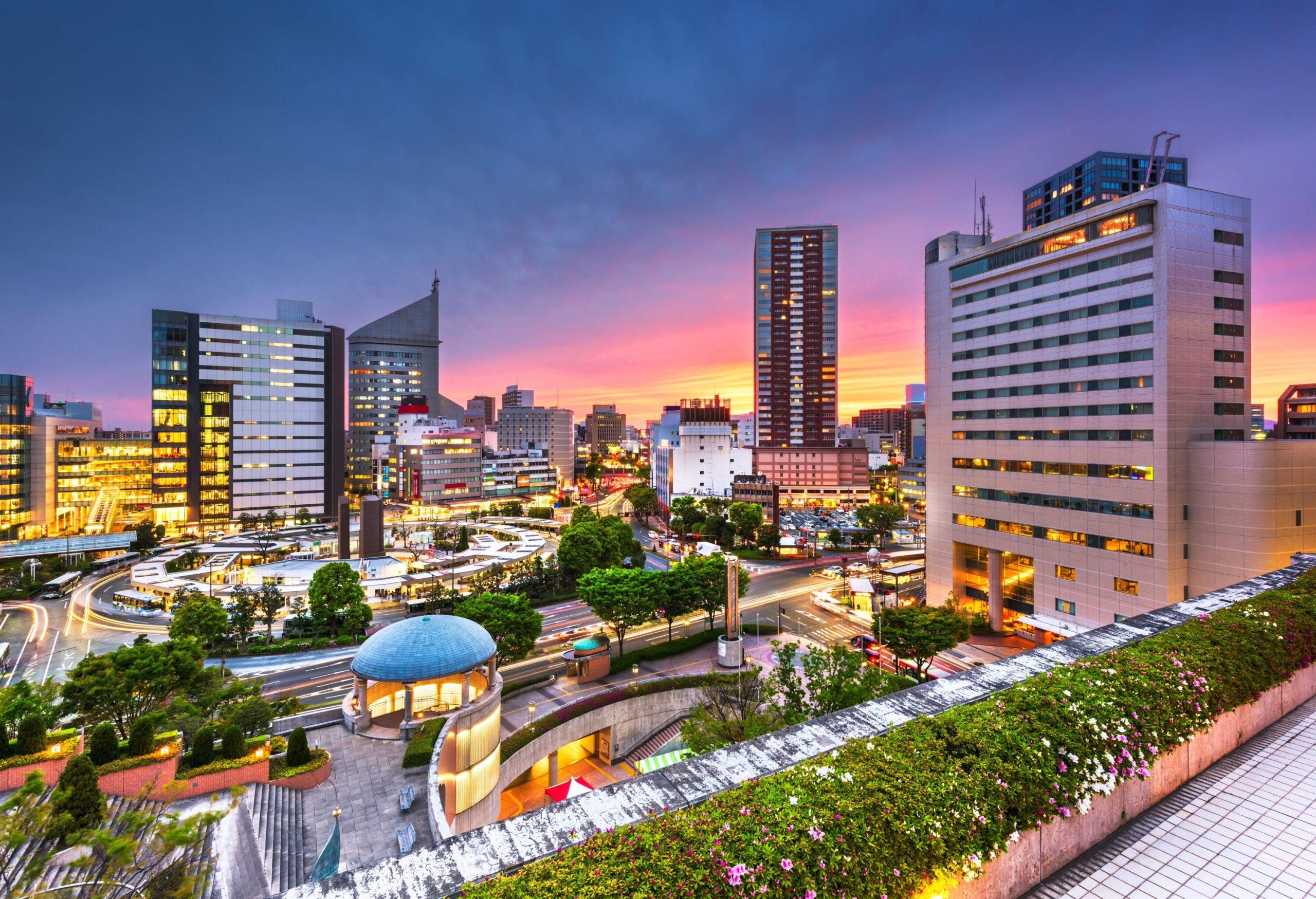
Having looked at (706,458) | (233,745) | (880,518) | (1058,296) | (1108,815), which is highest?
(1058,296)

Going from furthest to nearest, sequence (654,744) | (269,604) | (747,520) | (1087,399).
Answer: (747,520)
(269,604)
(1087,399)
(654,744)

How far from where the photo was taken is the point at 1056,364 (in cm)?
4600

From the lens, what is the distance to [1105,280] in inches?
1676

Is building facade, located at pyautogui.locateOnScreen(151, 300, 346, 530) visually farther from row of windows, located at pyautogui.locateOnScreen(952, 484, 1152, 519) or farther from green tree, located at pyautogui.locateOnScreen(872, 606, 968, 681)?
row of windows, located at pyautogui.locateOnScreen(952, 484, 1152, 519)

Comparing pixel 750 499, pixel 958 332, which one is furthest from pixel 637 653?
pixel 750 499

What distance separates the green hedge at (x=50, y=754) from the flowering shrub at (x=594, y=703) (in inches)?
686

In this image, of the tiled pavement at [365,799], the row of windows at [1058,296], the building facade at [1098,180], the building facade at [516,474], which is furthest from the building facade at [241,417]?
the building facade at [1098,180]

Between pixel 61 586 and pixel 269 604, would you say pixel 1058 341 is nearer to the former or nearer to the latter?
pixel 269 604

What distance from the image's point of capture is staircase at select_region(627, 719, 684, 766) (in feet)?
116

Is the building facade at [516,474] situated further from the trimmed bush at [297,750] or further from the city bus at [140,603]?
the trimmed bush at [297,750]

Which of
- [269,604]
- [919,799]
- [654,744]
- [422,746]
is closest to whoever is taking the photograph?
[919,799]

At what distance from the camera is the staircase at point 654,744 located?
35469 millimetres

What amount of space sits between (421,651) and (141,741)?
10.7m

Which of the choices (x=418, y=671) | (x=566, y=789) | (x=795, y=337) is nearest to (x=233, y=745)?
(x=418, y=671)
